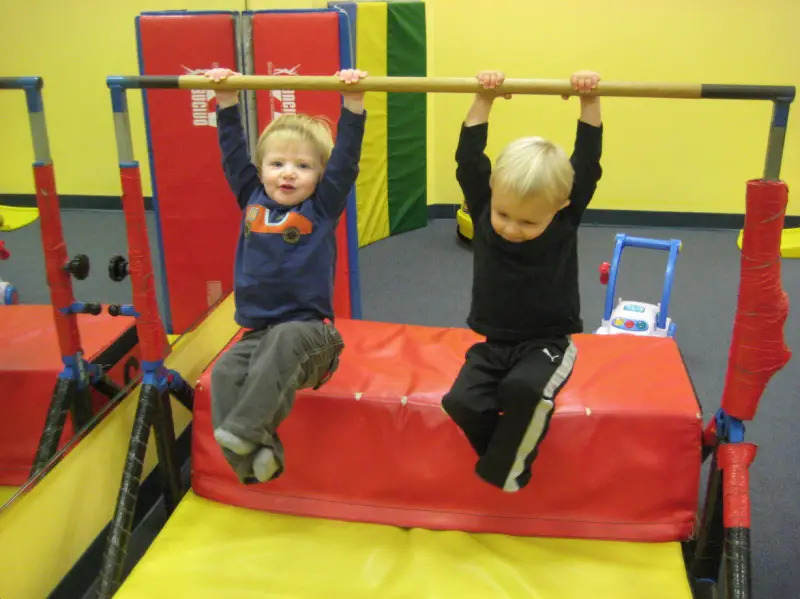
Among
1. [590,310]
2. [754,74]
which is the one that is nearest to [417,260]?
[590,310]

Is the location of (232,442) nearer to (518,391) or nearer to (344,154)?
(518,391)

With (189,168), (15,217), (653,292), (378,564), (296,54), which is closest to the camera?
(378,564)

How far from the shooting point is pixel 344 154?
7.16ft

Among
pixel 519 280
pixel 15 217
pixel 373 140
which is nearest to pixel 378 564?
pixel 519 280

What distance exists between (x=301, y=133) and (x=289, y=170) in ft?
0.38

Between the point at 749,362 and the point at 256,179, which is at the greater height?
the point at 256,179

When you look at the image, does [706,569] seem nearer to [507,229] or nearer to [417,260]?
[507,229]

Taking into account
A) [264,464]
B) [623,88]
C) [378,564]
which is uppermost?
[623,88]

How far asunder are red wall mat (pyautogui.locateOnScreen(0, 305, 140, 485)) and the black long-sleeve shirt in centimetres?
140

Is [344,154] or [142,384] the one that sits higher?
[344,154]

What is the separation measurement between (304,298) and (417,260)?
9.96 ft

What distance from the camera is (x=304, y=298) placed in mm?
2221

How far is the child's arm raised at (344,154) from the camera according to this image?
2.14 m

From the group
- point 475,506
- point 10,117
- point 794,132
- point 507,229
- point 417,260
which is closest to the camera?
point 507,229
